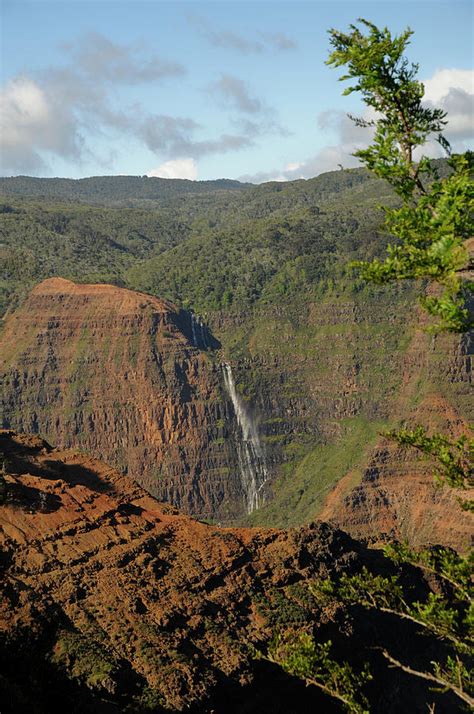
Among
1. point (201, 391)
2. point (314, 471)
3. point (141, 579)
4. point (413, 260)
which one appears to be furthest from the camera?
point (201, 391)

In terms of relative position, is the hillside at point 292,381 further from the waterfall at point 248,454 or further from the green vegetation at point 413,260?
the green vegetation at point 413,260

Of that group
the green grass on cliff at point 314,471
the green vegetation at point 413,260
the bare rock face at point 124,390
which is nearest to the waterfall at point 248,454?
the bare rock face at point 124,390

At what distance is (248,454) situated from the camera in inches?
6009

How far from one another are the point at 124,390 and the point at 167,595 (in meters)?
96.1

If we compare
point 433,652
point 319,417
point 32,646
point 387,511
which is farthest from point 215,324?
point 32,646

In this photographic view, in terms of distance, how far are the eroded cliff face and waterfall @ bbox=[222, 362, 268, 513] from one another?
78.7ft

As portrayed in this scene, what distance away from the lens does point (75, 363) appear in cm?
15162

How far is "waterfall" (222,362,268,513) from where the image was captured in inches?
5856

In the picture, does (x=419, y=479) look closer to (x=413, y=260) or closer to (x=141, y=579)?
(x=141, y=579)

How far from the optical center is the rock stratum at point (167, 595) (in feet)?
161

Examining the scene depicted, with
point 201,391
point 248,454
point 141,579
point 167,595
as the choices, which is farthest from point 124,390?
point 167,595

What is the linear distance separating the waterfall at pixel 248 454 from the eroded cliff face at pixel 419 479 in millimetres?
23979

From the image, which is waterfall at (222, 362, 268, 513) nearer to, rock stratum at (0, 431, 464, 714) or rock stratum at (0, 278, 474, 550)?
rock stratum at (0, 278, 474, 550)

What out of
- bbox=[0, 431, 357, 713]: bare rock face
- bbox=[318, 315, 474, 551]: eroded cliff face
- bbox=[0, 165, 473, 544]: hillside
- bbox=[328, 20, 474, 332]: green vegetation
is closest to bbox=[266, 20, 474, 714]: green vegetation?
bbox=[328, 20, 474, 332]: green vegetation
